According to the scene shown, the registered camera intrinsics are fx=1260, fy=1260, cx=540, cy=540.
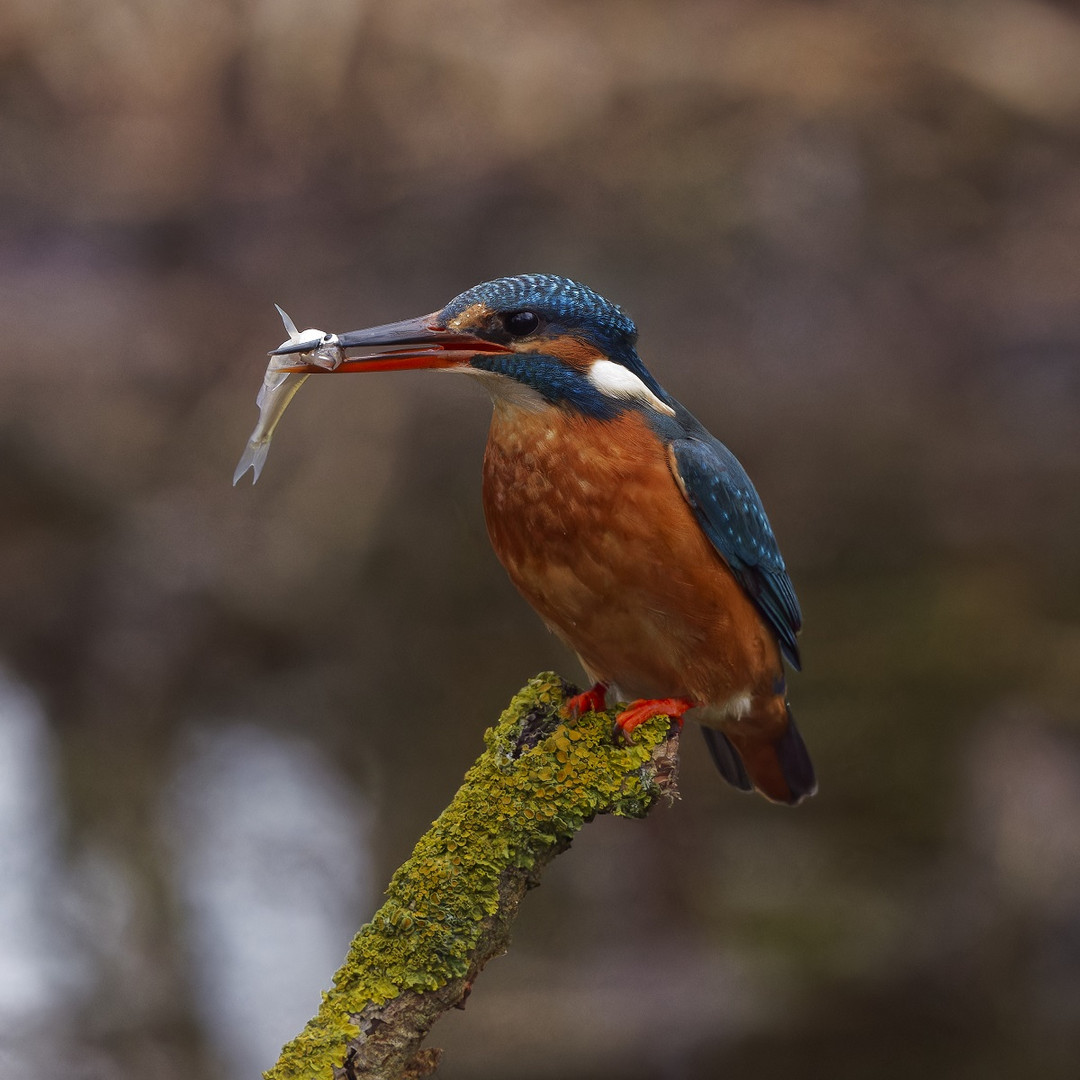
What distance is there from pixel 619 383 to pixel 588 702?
23.1 inches

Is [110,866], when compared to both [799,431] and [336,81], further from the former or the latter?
[336,81]

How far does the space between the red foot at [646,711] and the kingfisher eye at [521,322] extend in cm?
66

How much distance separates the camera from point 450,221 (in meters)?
5.81

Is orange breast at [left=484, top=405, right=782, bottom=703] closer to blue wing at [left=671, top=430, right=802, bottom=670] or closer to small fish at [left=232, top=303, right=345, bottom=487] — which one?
blue wing at [left=671, top=430, right=802, bottom=670]

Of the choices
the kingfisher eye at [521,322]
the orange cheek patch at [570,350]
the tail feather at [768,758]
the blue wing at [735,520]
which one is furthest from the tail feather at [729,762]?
the kingfisher eye at [521,322]

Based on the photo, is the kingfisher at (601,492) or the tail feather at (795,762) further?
the tail feather at (795,762)

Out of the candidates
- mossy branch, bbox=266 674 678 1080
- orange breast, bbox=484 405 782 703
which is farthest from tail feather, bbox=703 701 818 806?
mossy branch, bbox=266 674 678 1080

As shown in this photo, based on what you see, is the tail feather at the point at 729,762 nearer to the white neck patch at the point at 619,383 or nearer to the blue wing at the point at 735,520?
the blue wing at the point at 735,520

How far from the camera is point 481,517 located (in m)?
5.05

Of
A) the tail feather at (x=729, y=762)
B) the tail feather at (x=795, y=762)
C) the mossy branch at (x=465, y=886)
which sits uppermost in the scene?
the tail feather at (x=729, y=762)

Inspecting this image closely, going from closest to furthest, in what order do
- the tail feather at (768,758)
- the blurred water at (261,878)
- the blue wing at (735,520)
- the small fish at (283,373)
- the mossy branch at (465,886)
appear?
the mossy branch at (465,886) < the small fish at (283,373) < the blue wing at (735,520) < the tail feather at (768,758) < the blurred water at (261,878)

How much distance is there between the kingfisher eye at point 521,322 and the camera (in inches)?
83.0

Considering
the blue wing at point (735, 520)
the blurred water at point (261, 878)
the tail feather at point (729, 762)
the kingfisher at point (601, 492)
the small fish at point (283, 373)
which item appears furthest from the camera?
the blurred water at point (261, 878)

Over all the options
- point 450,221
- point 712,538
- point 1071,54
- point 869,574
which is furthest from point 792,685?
point 1071,54
